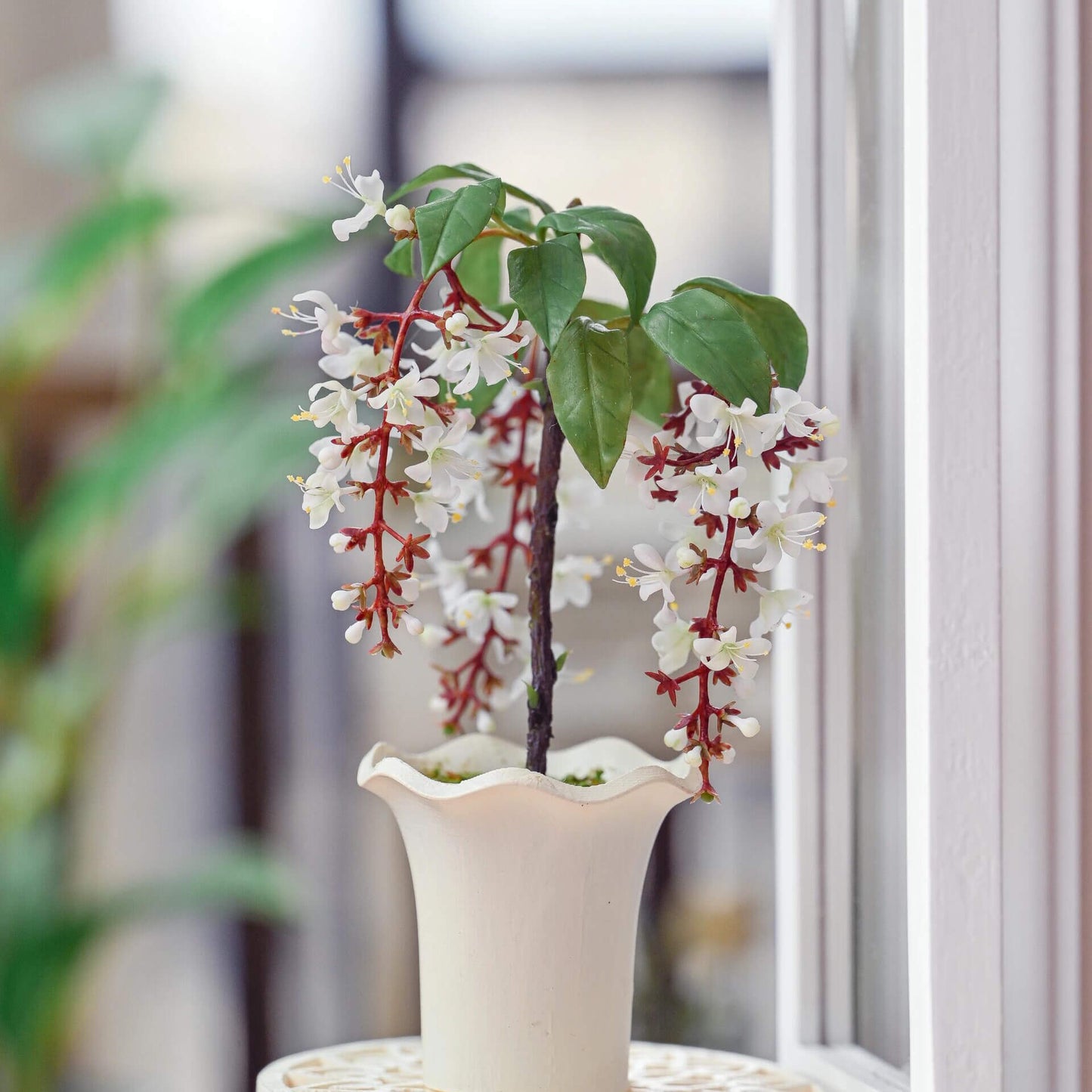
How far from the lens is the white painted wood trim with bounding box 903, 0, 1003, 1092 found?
504mm

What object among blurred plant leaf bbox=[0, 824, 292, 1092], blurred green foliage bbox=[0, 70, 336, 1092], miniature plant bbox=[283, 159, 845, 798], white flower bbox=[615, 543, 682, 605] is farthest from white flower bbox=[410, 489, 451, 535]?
blurred plant leaf bbox=[0, 824, 292, 1092]

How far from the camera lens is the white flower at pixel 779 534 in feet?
1.84

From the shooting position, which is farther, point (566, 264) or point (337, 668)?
point (337, 668)

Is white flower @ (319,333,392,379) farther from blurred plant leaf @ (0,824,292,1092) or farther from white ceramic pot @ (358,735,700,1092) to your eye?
blurred plant leaf @ (0,824,292,1092)

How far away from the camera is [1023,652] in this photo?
52 centimetres

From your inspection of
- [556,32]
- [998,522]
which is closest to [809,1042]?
[998,522]

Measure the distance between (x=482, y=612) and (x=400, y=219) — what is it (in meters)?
0.28

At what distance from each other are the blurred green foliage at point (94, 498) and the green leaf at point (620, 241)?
2.18 feet

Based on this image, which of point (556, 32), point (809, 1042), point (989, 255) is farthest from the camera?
point (556, 32)

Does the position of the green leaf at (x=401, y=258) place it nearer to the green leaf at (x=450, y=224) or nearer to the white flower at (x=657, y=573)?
the green leaf at (x=450, y=224)

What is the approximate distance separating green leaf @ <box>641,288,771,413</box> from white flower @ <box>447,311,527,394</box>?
7 cm

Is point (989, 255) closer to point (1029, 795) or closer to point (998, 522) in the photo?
point (998, 522)

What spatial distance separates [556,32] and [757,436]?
0.97 metres

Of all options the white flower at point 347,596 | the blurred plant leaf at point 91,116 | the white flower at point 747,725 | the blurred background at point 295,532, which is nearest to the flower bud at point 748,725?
the white flower at point 747,725
